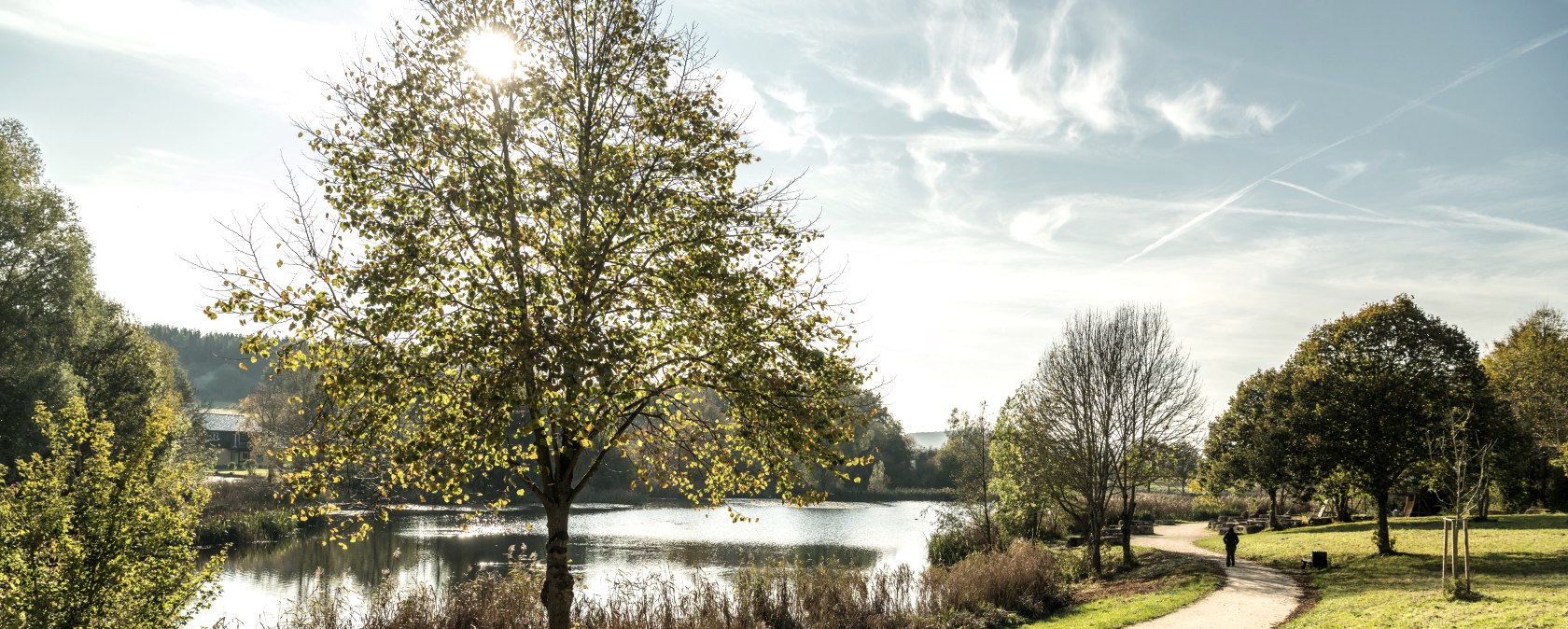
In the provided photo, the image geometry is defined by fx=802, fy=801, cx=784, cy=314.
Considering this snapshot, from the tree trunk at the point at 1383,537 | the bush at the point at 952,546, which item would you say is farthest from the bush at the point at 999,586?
the tree trunk at the point at 1383,537

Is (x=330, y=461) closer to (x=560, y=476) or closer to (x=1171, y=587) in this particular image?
(x=560, y=476)

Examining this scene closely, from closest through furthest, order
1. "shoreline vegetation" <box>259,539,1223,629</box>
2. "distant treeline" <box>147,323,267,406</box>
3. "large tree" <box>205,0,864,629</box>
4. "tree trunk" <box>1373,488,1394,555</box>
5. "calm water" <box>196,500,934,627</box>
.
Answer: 1. "large tree" <box>205,0,864,629</box>
2. "shoreline vegetation" <box>259,539,1223,629</box>
3. "tree trunk" <box>1373,488,1394,555</box>
4. "calm water" <box>196,500,934,627</box>
5. "distant treeline" <box>147,323,267,406</box>

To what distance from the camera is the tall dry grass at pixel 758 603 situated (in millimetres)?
13859

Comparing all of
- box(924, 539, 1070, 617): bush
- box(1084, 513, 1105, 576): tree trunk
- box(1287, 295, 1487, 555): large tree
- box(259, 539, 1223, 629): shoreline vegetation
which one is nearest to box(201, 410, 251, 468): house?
box(259, 539, 1223, 629): shoreline vegetation

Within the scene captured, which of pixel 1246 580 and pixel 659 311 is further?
pixel 1246 580

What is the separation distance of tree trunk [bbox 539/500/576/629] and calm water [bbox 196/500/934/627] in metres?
7.01

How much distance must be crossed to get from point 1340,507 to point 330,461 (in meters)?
44.1

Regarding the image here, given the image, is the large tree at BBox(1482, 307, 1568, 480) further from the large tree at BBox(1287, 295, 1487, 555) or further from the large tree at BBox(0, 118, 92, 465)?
the large tree at BBox(0, 118, 92, 465)

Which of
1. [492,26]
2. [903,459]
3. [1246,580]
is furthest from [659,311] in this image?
[903,459]

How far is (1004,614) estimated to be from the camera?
18.1m

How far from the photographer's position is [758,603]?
1578 cm

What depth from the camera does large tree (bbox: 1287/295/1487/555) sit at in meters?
25.2

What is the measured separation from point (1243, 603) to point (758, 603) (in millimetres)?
11640

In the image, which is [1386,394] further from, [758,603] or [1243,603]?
[758,603]
